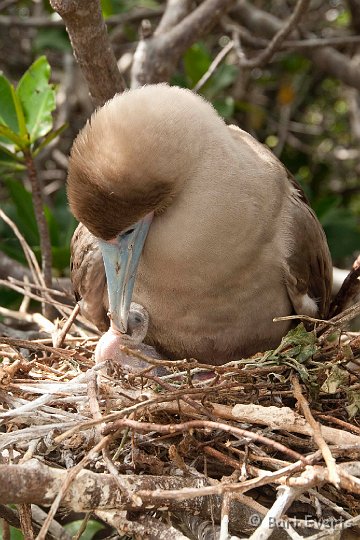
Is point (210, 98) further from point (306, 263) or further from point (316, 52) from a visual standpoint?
point (306, 263)

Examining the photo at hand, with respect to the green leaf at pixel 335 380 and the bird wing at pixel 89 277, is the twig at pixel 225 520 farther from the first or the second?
the bird wing at pixel 89 277

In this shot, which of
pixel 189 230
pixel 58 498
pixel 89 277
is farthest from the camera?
pixel 89 277

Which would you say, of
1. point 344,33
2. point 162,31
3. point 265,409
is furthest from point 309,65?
point 265,409

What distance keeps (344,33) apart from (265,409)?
4.97 m

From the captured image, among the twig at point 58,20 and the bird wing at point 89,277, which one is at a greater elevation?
the twig at point 58,20

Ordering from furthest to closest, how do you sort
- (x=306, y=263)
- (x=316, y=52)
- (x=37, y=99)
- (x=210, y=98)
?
(x=316, y=52)
(x=210, y=98)
(x=37, y=99)
(x=306, y=263)

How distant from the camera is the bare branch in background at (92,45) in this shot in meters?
3.62

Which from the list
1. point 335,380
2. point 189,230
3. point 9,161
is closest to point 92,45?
point 189,230

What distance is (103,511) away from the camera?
2.64 metres

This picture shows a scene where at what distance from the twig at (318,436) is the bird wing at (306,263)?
768 mm

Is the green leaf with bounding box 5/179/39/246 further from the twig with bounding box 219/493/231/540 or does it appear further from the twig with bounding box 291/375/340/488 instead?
the twig with bounding box 219/493/231/540

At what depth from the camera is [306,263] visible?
401cm

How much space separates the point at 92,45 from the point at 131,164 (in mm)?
899

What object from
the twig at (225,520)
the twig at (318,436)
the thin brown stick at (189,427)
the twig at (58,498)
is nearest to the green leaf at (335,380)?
the twig at (318,436)
